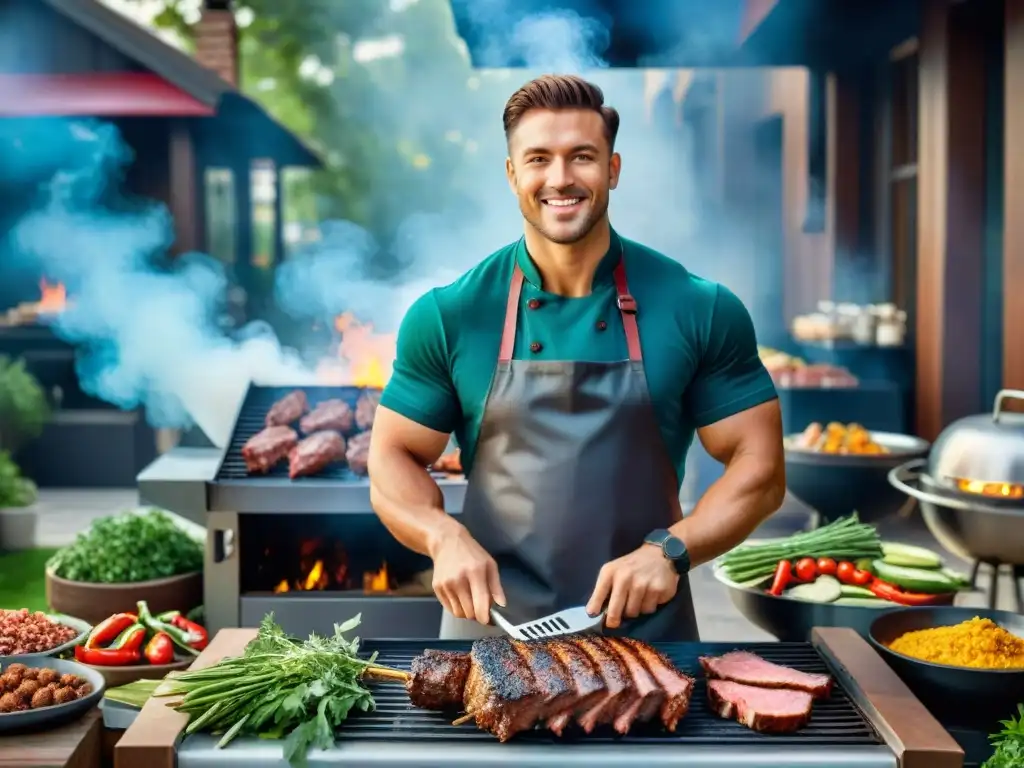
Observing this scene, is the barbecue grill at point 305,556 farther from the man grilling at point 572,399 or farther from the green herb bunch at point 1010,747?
the green herb bunch at point 1010,747

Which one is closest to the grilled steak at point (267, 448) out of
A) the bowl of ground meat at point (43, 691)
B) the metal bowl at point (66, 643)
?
the metal bowl at point (66, 643)

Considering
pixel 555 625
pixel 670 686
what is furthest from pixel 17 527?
pixel 670 686

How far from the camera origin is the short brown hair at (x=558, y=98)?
119 inches

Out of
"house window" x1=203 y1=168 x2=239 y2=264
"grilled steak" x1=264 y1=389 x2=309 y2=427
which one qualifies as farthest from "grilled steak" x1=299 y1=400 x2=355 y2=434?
"house window" x1=203 y1=168 x2=239 y2=264

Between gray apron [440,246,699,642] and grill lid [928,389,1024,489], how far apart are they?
1827mm

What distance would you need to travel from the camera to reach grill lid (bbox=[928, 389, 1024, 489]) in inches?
174

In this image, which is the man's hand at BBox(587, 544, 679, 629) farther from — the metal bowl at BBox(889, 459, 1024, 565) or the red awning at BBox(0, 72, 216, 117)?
the red awning at BBox(0, 72, 216, 117)

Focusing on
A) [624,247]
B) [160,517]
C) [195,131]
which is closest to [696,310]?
[624,247]

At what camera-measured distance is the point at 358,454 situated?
16.7 ft

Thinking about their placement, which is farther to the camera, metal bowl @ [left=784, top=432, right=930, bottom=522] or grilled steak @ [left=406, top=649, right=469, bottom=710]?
metal bowl @ [left=784, top=432, right=930, bottom=522]

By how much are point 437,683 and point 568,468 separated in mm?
797

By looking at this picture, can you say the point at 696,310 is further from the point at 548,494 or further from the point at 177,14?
the point at 177,14

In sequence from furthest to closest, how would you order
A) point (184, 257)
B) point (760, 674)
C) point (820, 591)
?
point (184, 257)
point (820, 591)
point (760, 674)

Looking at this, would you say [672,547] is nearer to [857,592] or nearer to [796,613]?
[796,613]
